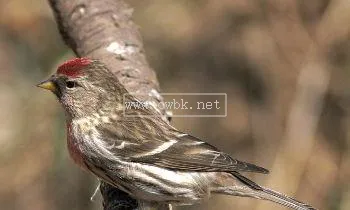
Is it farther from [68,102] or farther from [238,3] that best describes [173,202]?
[238,3]

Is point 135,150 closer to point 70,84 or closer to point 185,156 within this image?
point 185,156

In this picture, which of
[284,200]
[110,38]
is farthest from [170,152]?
[110,38]

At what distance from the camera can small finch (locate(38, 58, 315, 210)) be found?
300 centimetres

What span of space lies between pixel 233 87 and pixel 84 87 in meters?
2.36

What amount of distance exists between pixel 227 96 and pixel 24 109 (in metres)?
1.38

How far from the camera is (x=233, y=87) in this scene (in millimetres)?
5414

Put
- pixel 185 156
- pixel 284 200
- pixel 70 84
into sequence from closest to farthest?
pixel 284 200, pixel 185 156, pixel 70 84

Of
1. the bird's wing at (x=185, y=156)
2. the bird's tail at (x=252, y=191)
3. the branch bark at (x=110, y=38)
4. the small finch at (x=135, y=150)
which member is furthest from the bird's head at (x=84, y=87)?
the bird's tail at (x=252, y=191)

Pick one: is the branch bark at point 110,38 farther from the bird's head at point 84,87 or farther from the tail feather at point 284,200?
the tail feather at point 284,200

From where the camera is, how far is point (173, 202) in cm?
308

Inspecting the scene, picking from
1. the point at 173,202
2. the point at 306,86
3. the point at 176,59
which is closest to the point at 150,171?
the point at 173,202

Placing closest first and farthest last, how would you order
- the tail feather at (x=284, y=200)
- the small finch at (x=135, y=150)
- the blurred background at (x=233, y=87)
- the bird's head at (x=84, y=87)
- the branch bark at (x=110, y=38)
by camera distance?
the tail feather at (x=284, y=200)
the small finch at (x=135, y=150)
the bird's head at (x=84, y=87)
the branch bark at (x=110, y=38)
the blurred background at (x=233, y=87)

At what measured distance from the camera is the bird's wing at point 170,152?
303cm

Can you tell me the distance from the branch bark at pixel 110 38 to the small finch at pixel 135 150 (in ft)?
0.32
